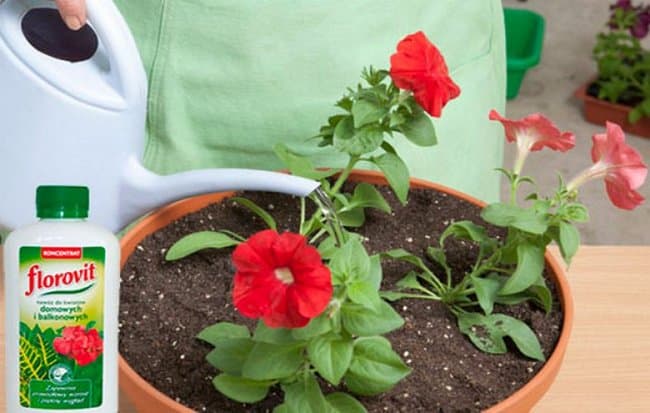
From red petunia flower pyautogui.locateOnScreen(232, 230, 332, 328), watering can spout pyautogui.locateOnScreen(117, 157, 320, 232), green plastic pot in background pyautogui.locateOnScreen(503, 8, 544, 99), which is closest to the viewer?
red petunia flower pyautogui.locateOnScreen(232, 230, 332, 328)

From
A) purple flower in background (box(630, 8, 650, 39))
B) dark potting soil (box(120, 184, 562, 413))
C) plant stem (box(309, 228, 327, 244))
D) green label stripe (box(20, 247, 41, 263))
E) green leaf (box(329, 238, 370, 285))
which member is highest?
green leaf (box(329, 238, 370, 285))

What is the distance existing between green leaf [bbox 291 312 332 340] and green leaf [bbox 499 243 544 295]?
0.20 meters

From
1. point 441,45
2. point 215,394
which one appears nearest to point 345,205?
point 215,394

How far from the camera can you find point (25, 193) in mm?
866

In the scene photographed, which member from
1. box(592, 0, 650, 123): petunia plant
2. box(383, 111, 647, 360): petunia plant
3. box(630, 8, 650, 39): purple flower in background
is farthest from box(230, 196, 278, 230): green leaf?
box(630, 8, 650, 39): purple flower in background

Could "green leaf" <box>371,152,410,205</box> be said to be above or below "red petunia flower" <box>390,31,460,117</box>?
below

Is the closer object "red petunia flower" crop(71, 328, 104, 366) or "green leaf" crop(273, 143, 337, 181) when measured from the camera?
"red petunia flower" crop(71, 328, 104, 366)

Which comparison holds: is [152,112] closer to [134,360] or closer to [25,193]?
[25,193]

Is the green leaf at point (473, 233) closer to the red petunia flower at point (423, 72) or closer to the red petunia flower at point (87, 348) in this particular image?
the red petunia flower at point (423, 72)

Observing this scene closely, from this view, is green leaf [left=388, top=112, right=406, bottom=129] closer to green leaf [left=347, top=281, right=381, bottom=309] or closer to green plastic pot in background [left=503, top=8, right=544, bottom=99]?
green leaf [left=347, top=281, right=381, bottom=309]

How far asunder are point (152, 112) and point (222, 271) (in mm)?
282

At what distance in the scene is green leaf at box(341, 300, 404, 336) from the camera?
24.7 inches

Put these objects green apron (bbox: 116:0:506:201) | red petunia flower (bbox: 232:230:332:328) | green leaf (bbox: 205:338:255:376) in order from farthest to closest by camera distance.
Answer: green apron (bbox: 116:0:506:201) → green leaf (bbox: 205:338:255:376) → red petunia flower (bbox: 232:230:332:328)

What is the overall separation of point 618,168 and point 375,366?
27cm
